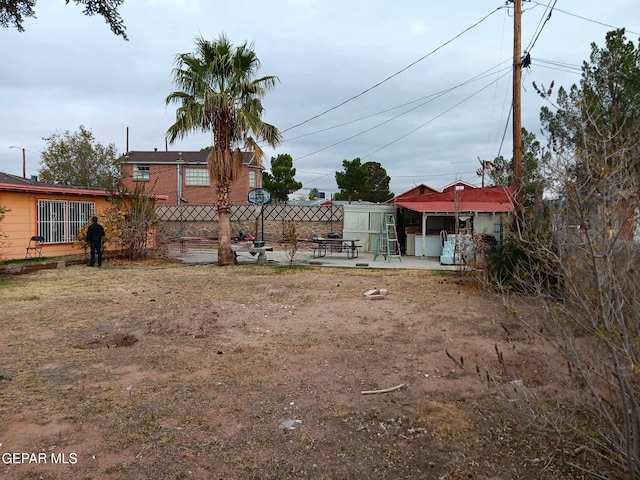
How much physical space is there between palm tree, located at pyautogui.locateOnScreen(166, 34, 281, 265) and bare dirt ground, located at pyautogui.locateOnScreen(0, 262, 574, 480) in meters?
7.14

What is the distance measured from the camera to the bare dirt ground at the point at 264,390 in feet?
10.1

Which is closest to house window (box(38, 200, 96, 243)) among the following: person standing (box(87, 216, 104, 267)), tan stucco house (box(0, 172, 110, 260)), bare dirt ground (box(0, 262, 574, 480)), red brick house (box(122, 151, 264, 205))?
tan stucco house (box(0, 172, 110, 260))

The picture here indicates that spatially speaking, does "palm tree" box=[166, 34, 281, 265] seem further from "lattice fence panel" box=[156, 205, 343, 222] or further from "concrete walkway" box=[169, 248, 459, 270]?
"lattice fence panel" box=[156, 205, 343, 222]

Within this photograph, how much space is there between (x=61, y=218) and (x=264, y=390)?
15356 mm

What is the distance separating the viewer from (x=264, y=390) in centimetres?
436

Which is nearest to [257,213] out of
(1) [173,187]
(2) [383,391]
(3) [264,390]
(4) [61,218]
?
(4) [61,218]

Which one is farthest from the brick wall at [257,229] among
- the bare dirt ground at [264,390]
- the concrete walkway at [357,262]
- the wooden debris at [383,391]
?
the wooden debris at [383,391]

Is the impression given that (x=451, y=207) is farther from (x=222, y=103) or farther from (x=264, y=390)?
(x=264, y=390)

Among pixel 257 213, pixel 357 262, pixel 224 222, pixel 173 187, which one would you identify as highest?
pixel 173 187

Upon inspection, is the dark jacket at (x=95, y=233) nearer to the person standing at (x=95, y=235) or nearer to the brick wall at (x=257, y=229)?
the person standing at (x=95, y=235)

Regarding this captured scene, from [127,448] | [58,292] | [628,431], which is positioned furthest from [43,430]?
[58,292]

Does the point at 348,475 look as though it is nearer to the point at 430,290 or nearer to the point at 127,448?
the point at 127,448

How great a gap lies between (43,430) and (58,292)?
6926 millimetres

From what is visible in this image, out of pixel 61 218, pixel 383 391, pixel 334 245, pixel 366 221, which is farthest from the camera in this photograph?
pixel 366 221
